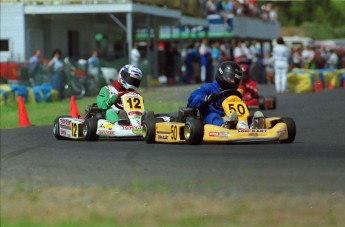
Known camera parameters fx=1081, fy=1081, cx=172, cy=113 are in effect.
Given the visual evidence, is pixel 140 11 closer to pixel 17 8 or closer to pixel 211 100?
pixel 17 8

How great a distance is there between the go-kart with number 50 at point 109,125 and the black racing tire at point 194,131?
3.74 ft

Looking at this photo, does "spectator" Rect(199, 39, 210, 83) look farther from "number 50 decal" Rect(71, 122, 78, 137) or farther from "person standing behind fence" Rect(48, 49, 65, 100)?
"number 50 decal" Rect(71, 122, 78, 137)

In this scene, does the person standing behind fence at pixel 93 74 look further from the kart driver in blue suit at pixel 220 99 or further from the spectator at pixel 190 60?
the kart driver in blue suit at pixel 220 99

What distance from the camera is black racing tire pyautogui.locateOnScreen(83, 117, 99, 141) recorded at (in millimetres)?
13648

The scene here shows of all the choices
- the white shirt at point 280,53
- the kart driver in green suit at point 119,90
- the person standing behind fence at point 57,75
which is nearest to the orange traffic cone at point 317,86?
the white shirt at point 280,53

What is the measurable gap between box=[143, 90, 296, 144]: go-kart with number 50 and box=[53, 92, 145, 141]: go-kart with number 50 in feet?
1.56

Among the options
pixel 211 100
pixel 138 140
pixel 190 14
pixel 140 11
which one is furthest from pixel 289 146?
pixel 190 14

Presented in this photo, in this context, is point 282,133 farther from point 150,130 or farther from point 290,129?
point 150,130

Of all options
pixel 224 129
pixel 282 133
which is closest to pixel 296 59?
pixel 282 133

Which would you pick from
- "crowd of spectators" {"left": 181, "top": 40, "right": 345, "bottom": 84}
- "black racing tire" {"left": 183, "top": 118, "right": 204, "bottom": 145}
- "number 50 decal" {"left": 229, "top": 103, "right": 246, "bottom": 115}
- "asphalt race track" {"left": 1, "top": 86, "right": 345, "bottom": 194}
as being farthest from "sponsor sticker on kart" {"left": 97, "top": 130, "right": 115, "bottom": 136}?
"crowd of spectators" {"left": 181, "top": 40, "right": 345, "bottom": 84}

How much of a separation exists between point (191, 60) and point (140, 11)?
3450 millimetres

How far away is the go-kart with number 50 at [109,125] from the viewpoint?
13562 mm

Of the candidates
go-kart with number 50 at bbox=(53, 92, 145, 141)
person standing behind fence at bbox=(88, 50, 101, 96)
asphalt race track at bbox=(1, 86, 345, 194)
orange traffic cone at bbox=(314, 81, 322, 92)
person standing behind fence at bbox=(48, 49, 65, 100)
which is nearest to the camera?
asphalt race track at bbox=(1, 86, 345, 194)

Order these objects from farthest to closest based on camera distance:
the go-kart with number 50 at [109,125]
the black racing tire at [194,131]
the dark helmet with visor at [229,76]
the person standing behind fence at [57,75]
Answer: the person standing behind fence at [57,75] → the go-kart with number 50 at [109,125] → the dark helmet with visor at [229,76] → the black racing tire at [194,131]
